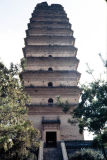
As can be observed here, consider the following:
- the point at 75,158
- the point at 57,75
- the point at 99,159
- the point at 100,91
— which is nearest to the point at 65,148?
the point at 75,158

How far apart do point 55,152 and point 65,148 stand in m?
0.67

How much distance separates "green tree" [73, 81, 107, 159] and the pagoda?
11.3 ft

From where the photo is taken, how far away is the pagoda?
52.9 ft

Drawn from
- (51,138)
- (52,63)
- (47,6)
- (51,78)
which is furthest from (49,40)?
(51,138)

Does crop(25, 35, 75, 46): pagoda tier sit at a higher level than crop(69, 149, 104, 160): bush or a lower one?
higher

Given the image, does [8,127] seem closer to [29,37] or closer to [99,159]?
[99,159]

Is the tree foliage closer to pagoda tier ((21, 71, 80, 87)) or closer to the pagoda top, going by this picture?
pagoda tier ((21, 71, 80, 87))

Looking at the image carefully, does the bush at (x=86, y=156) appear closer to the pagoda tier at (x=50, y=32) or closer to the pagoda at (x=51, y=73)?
A: the pagoda at (x=51, y=73)

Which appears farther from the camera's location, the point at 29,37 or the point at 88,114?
the point at 29,37

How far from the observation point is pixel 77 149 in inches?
502

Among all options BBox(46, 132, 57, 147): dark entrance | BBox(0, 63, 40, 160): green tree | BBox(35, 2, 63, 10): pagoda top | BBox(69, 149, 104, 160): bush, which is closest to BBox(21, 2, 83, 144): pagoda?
BBox(46, 132, 57, 147): dark entrance

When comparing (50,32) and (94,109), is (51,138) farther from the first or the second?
(50,32)

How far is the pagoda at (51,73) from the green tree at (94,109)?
3.45 m

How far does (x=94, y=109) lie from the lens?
9555 millimetres
